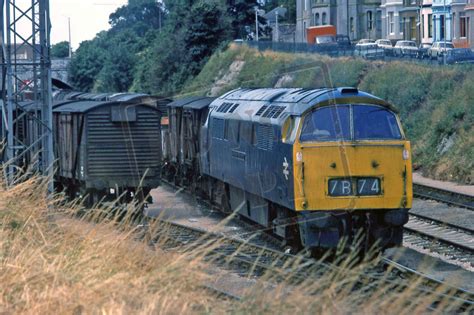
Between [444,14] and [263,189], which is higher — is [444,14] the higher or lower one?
the higher one

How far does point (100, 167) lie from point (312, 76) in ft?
72.7

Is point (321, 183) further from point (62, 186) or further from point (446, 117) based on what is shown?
point (446, 117)

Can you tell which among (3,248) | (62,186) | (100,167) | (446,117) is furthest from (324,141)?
(446,117)

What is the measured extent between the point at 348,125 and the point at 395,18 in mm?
63730

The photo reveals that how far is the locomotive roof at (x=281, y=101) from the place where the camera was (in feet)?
50.7

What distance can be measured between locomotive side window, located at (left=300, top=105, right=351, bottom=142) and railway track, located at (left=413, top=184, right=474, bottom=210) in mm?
7895

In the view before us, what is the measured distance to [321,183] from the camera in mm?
15055

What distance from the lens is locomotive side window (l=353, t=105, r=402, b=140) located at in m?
15.3

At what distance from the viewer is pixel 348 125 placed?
50.3 feet

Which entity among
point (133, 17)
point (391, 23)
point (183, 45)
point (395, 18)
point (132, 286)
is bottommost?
point (132, 286)

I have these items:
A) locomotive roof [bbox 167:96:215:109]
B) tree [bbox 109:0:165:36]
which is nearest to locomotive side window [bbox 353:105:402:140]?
locomotive roof [bbox 167:96:215:109]

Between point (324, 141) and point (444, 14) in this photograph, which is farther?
point (444, 14)

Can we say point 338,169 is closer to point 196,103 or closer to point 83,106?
point 83,106

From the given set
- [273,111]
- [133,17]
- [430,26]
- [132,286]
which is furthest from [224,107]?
[133,17]
